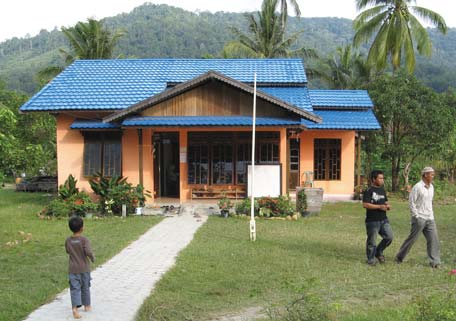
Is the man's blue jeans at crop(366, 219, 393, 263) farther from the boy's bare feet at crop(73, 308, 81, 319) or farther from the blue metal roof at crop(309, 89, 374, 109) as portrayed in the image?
the blue metal roof at crop(309, 89, 374, 109)

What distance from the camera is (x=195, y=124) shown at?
15.8 meters

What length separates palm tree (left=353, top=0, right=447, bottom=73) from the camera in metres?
26.3

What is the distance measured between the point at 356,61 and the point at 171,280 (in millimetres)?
33439

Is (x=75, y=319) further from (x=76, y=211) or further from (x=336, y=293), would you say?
(x=76, y=211)

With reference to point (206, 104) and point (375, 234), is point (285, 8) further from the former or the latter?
point (375, 234)

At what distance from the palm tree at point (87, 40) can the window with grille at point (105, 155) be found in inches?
664

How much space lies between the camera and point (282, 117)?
16.1 m

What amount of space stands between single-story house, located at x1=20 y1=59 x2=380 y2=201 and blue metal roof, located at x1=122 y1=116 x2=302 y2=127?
3 cm

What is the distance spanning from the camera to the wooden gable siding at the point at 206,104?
16297mm

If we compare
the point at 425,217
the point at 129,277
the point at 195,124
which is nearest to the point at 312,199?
the point at 195,124

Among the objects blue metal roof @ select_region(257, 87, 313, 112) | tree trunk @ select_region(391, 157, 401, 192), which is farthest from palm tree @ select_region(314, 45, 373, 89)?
blue metal roof @ select_region(257, 87, 313, 112)

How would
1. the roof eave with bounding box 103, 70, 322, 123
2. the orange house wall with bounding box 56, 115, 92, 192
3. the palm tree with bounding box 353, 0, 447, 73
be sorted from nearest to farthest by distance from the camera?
the roof eave with bounding box 103, 70, 322, 123 < the orange house wall with bounding box 56, 115, 92, 192 < the palm tree with bounding box 353, 0, 447, 73

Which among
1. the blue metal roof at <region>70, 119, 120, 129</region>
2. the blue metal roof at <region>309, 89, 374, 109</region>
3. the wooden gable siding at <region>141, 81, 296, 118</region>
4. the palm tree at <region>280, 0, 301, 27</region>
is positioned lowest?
the blue metal roof at <region>70, 119, 120, 129</region>

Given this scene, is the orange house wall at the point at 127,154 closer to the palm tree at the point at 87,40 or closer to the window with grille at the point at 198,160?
the window with grille at the point at 198,160
